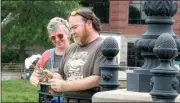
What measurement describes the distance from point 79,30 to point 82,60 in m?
0.24

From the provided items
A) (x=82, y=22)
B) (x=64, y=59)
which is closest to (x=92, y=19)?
(x=82, y=22)

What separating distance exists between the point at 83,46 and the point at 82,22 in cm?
20

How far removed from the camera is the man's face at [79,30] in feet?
15.6

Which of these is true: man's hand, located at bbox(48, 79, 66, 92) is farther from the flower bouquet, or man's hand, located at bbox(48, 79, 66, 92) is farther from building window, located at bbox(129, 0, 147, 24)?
building window, located at bbox(129, 0, 147, 24)

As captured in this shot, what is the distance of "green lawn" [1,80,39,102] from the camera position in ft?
64.3

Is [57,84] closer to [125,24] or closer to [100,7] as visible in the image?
[125,24]

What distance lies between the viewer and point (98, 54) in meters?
4.71

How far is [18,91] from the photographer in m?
26.0

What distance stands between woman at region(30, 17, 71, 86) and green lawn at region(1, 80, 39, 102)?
13.8 m

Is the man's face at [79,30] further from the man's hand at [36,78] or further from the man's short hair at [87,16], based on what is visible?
the man's hand at [36,78]

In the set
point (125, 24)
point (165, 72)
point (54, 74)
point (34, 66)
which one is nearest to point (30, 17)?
point (125, 24)

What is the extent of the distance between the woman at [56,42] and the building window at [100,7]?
152ft

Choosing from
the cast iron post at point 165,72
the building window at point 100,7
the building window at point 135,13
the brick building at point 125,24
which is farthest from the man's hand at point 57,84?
the building window at point 100,7

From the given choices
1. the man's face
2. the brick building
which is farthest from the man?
the brick building
